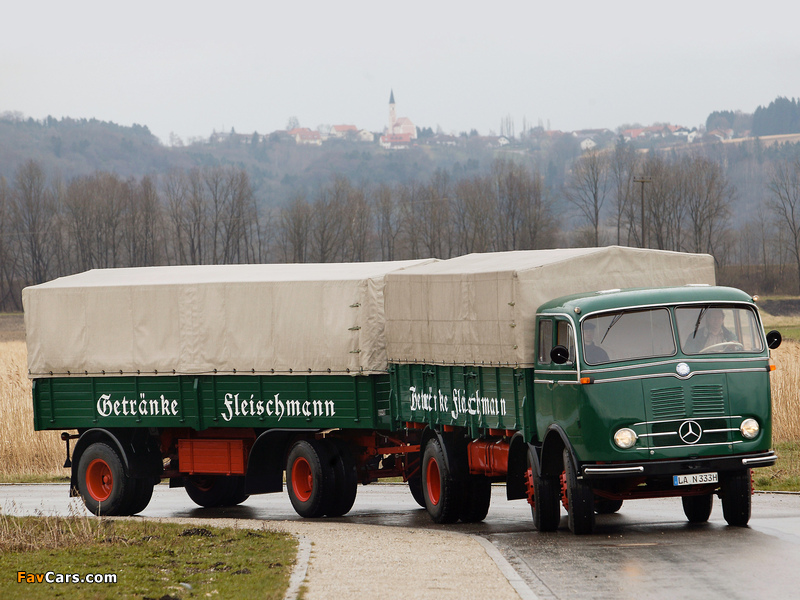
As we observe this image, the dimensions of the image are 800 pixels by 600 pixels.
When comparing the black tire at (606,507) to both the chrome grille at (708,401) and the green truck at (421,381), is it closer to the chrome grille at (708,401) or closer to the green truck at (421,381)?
the green truck at (421,381)

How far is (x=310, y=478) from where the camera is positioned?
1839cm

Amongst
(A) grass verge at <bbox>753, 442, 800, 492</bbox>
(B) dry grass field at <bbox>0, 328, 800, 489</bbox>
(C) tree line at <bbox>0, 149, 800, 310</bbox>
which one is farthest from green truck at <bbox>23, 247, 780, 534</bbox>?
(C) tree line at <bbox>0, 149, 800, 310</bbox>

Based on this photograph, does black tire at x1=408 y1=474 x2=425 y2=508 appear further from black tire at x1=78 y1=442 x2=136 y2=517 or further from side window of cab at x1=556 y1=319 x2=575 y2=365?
side window of cab at x1=556 y1=319 x2=575 y2=365

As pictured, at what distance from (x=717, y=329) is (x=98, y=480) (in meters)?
10.7

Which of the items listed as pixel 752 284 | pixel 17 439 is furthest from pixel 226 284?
pixel 752 284

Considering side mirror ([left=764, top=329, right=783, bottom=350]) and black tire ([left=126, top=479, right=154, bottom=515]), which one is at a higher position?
side mirror ([left=764, top=329, right=783, bottom=350])

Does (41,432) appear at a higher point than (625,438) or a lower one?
lower

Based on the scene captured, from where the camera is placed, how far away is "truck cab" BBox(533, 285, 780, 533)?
44.8 feet

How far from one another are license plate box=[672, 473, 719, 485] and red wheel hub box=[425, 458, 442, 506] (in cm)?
407

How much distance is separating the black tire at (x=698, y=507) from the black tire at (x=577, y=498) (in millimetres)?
1842

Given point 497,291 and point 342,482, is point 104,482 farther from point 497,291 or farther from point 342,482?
point 497,291

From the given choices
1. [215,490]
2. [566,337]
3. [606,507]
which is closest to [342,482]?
[606,507]

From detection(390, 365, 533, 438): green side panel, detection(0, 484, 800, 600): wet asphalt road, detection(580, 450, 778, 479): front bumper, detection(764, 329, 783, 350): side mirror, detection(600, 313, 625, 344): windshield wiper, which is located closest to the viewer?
detection(0, 484, 800, 600): wet asphalt road

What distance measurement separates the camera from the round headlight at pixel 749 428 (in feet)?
45.6
